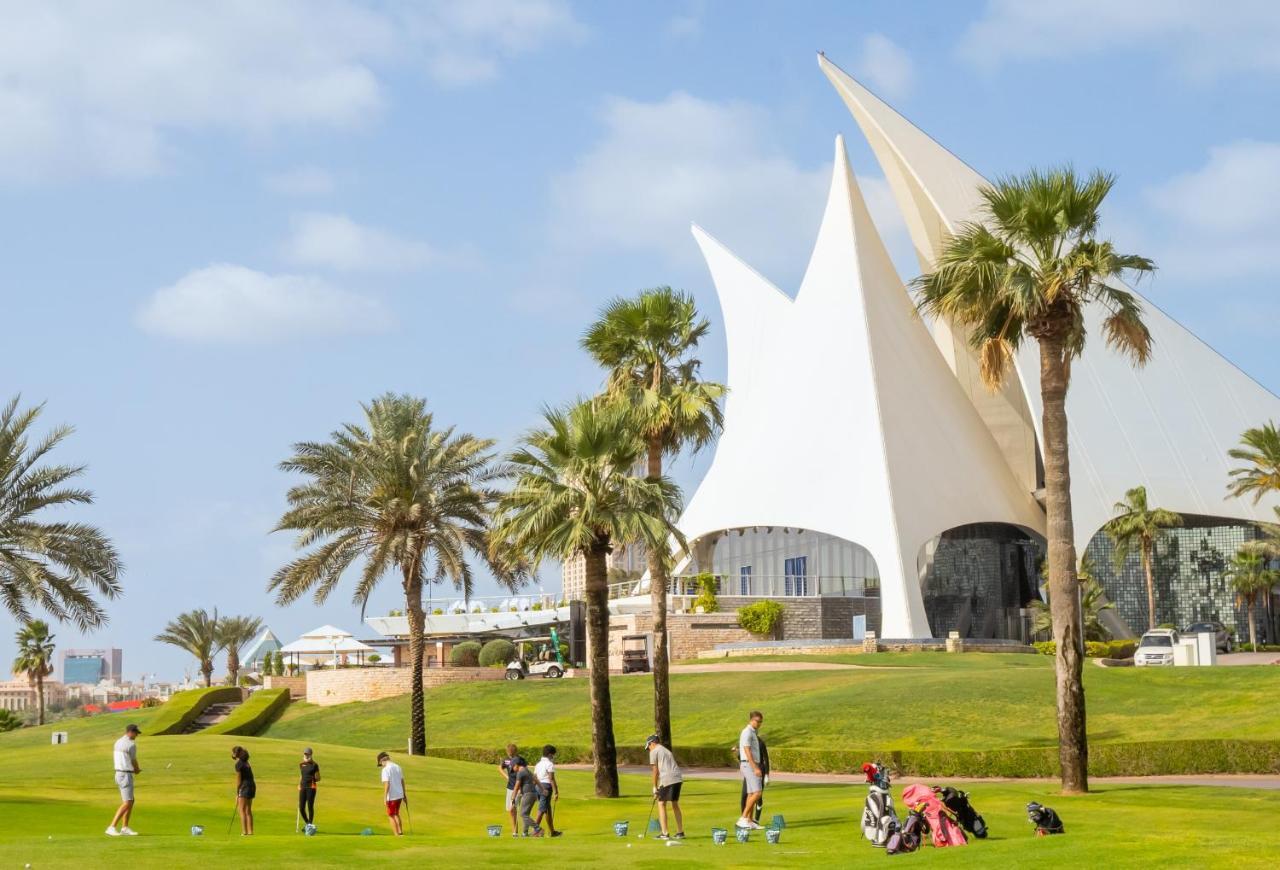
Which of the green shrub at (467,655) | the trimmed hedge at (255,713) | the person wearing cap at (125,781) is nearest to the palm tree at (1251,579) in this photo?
the green shrub at (467,655)

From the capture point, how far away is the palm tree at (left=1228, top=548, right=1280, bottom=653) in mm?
53875

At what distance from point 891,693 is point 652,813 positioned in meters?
12.8

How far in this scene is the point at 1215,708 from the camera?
91.5 ft

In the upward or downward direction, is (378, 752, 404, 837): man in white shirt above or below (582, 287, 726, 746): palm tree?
below

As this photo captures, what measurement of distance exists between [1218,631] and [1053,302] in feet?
116

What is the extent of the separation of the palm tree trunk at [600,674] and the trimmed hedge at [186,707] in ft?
74.7

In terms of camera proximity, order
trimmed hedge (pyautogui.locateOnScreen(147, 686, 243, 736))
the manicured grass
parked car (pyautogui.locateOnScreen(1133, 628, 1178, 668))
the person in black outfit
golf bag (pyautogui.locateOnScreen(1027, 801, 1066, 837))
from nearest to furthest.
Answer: the manicured grass, golf bag (pyautogui.locateOnScreen(1027, 801, 1066, 837)), the person in black outfit, parked car (pyautogui.locateOnScreen(1133, 628, 1178, 668)), trimmed hedge (pyautogui.locateOnScreen(147, 686, 243, 736))

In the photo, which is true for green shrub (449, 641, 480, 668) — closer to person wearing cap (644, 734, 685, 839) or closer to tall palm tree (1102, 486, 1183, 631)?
tall palm tree (1102, 486, 1183, 631)

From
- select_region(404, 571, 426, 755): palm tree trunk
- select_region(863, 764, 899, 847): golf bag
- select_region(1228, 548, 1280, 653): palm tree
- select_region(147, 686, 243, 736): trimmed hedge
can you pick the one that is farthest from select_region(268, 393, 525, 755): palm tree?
select_region(1228, 548, 1280, 653): palm tree

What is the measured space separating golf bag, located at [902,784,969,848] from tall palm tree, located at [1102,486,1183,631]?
128 ft

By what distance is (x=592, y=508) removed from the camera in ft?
74.1

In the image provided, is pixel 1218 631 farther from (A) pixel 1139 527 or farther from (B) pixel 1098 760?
(B) pixel 1098 760

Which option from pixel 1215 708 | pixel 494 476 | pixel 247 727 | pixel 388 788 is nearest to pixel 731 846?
pixel 388 788

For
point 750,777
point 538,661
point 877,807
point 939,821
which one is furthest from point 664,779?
point 538,661
